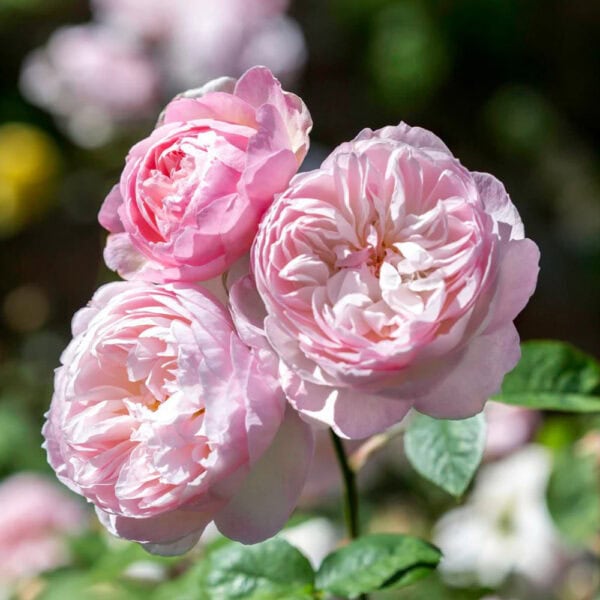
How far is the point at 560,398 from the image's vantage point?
72cm

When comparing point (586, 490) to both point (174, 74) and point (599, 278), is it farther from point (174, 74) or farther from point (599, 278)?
point (599, 278)

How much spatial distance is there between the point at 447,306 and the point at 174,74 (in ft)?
4.37

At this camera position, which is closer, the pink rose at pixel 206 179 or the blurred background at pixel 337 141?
the pink rose at pixel 206 179

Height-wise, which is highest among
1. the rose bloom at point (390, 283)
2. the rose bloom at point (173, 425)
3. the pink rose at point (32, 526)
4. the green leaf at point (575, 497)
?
the rose bloom at point (390, 283)

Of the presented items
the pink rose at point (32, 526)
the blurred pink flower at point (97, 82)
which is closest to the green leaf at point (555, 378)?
the pink rose at point (32, 526)

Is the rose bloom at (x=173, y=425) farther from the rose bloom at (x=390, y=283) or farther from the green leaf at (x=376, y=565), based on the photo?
the green leaf at (x=376, y=565)

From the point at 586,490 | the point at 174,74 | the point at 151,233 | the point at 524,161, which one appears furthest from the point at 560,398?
the point at 524,161

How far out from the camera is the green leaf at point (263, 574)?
655mm

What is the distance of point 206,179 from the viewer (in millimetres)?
517

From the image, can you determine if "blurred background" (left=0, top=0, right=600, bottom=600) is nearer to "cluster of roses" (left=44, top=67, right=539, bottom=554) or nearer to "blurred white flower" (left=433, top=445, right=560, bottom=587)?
"blurred white flower" (left=433, top=445, right=560, bottom=587)

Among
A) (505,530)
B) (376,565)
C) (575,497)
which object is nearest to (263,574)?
(376,565)

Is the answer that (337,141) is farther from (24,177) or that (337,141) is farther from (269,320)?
(269,320)

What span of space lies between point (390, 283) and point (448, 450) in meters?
0.20

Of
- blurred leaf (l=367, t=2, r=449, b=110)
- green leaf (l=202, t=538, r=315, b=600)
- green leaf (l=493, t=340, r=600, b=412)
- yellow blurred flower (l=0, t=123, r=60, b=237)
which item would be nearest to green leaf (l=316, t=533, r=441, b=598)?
green leaf (l=202, t=538, r=315, b=600)
